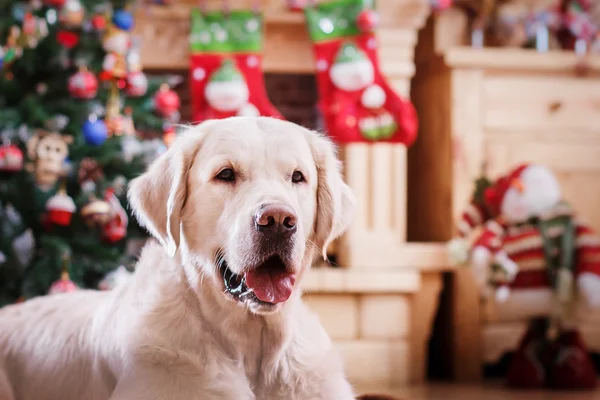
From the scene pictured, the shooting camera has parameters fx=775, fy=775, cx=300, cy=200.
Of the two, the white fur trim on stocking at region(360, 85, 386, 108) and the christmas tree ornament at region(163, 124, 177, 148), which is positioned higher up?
the white fur trim on stocking at region(360, 85, 386, 108)

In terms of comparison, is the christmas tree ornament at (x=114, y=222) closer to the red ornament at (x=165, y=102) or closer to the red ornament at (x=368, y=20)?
the red ornament at (x=165, y=102)

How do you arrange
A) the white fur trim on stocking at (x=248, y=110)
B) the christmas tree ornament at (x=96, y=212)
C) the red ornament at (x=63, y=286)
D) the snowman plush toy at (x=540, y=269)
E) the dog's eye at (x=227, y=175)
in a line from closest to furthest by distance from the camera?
the dog's eye at (x=227, y=175) < the red ornament at (x=63, y=286) < the christmas tree ornament at (x=96, y=212) < the snowman plush toy at (x=540, y=269) < the white fur trim on stocking at (x=248, y=110)

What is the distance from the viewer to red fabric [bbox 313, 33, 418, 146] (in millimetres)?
3648

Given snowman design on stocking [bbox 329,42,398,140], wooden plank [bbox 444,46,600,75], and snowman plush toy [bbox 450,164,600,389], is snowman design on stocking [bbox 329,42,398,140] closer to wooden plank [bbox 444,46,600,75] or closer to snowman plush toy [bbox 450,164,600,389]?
wooden plank [bbox 444,46,600,75]

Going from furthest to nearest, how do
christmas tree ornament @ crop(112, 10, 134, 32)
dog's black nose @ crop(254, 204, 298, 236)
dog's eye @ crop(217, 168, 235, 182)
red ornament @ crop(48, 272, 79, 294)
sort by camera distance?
christmas tree ornament @ crop(112, 10, 134, 32) < red ornament @ crop(48, 272, 79, 294) < dog's eye @ crop(217, 168, 235, 182) < dog's black nose @ crop(254, 204, 298, 236)

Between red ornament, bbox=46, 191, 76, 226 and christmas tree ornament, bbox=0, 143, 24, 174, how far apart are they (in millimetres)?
179

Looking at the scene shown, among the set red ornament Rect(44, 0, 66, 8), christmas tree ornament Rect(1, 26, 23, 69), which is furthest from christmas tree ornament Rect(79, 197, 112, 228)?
red ornament Rect(44, 0, 66, 8)

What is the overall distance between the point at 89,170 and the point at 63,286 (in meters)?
0.50

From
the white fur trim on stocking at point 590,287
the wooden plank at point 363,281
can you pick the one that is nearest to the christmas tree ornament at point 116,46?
the wooden plank at point 363,281

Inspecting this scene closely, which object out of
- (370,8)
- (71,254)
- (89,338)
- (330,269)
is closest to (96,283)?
(71,254)

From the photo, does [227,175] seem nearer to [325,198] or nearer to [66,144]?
[325,198]

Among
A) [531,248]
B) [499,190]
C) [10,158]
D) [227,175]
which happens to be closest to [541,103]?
[499,190]

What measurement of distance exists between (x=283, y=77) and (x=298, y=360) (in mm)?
3078

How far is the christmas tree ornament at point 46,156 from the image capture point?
9.45 ft
